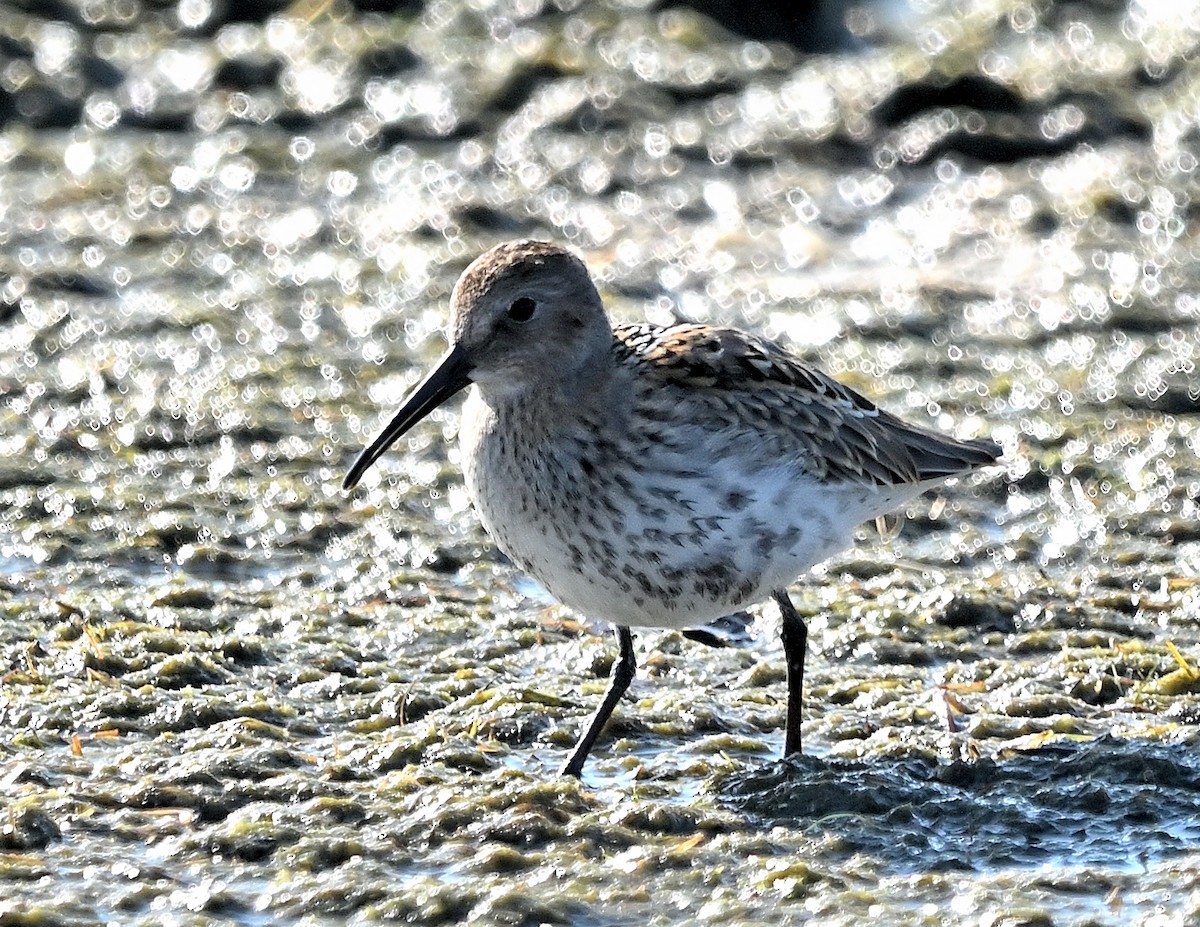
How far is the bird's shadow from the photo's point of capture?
16.3ft

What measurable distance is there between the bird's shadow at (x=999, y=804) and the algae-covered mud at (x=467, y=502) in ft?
0.05

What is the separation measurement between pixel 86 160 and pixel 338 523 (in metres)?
3.94

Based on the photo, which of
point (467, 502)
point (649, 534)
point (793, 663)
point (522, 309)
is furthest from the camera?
point (467, 502)

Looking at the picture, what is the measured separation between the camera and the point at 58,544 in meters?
6.80

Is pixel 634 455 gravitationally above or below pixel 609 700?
above

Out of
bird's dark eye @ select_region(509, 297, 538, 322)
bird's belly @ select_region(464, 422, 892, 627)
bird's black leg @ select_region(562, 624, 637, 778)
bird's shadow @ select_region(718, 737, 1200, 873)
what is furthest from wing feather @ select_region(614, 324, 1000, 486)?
bird's shadow @ select_region(718, 737, 1200, 873)

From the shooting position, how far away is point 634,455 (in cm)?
525

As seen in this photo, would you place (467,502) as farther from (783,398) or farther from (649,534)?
(649,534)

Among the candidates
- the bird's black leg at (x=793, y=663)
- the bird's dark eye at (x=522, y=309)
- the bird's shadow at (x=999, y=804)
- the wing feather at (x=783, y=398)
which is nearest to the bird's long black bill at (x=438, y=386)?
the bird's dark eye at (x=522, y=309)

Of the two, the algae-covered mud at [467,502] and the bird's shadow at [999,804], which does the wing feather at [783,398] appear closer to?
the algae-covered mud at [467,502]

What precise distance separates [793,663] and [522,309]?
128cm

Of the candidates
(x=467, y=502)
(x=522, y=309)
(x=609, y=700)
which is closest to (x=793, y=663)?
(x=609, y=700)

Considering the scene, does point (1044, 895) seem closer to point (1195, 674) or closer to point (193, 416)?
point (1195, 674)

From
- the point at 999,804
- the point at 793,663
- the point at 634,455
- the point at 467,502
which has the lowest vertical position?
the point at 999,804
